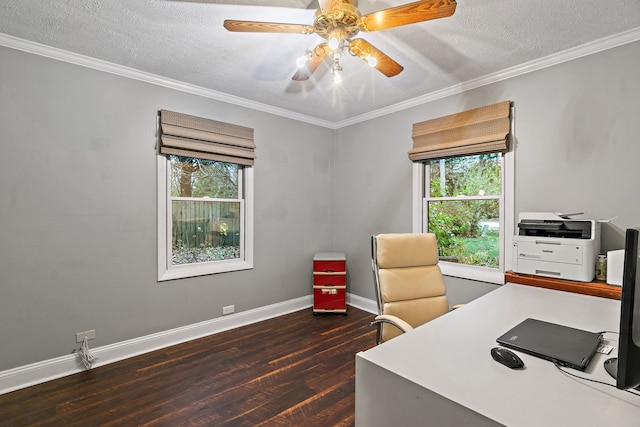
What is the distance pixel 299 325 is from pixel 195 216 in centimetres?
166

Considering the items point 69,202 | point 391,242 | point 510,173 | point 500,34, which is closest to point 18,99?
point 69,202

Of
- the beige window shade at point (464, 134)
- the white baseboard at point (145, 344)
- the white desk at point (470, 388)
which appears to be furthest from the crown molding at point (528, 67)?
the white baseboard at point (145, 344)

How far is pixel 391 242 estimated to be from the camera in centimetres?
206

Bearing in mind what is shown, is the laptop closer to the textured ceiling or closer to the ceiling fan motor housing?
the ceiling fan motor housing

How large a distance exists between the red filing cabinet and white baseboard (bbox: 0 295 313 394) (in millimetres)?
367

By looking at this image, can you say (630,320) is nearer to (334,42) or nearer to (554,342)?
(554,342)

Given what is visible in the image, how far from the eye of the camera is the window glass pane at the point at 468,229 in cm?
296

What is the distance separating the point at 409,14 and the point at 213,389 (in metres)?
2.70

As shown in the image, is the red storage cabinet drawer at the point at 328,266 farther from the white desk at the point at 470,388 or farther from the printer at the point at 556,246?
the white desk at the point at 470,388

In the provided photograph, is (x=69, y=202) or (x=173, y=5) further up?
(x=173, y=5)

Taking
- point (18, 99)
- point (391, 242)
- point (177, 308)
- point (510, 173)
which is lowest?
point (177, 308)

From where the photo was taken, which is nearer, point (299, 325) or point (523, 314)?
point (523, 314)

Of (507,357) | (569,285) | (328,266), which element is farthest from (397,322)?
(328,266)

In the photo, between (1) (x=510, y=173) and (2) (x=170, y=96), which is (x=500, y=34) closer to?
(1) (x=510, y=173)
